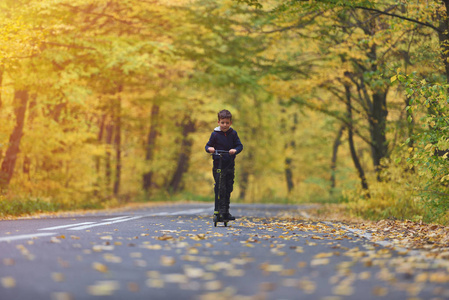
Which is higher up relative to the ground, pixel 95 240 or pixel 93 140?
pixel 93 140

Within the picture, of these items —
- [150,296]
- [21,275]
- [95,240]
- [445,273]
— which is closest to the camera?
[150,296]

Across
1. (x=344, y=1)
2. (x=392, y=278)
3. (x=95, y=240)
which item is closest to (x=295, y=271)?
(x=392, y=278)

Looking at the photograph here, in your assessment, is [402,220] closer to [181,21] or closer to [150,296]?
[150,296]

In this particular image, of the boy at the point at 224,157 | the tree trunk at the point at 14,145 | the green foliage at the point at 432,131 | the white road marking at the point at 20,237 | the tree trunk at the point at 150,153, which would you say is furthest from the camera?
the tree trunk at the point at 150,153

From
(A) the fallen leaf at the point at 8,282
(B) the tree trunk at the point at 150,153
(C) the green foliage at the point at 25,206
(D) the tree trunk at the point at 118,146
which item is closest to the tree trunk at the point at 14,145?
(C) the green foliage at the point at 25,206

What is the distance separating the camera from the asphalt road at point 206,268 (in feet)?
13.9

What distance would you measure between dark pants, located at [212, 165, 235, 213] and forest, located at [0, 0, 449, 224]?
10.4 ft

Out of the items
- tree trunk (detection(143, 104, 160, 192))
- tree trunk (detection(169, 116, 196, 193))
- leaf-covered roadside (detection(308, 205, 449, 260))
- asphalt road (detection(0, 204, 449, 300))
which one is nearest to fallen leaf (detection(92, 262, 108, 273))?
asphalt road (detection(0, 204, 449, 300))

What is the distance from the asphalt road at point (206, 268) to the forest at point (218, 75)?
4062 mm

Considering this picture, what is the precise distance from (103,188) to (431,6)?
17.3 m

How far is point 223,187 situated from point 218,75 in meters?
14.9

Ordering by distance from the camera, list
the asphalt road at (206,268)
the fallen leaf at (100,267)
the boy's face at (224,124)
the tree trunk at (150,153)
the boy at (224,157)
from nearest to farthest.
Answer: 1. the asphalt road at (206,268)
2. the fallen leaf at (100,267)
3. the boy's face at (224,124)
4. the boy at (224,157)
5. the tree trunk at (150,153)

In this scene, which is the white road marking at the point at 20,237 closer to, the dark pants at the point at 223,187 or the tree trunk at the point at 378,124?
the dark pants at the point at 223,187

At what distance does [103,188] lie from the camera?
25234 mm
